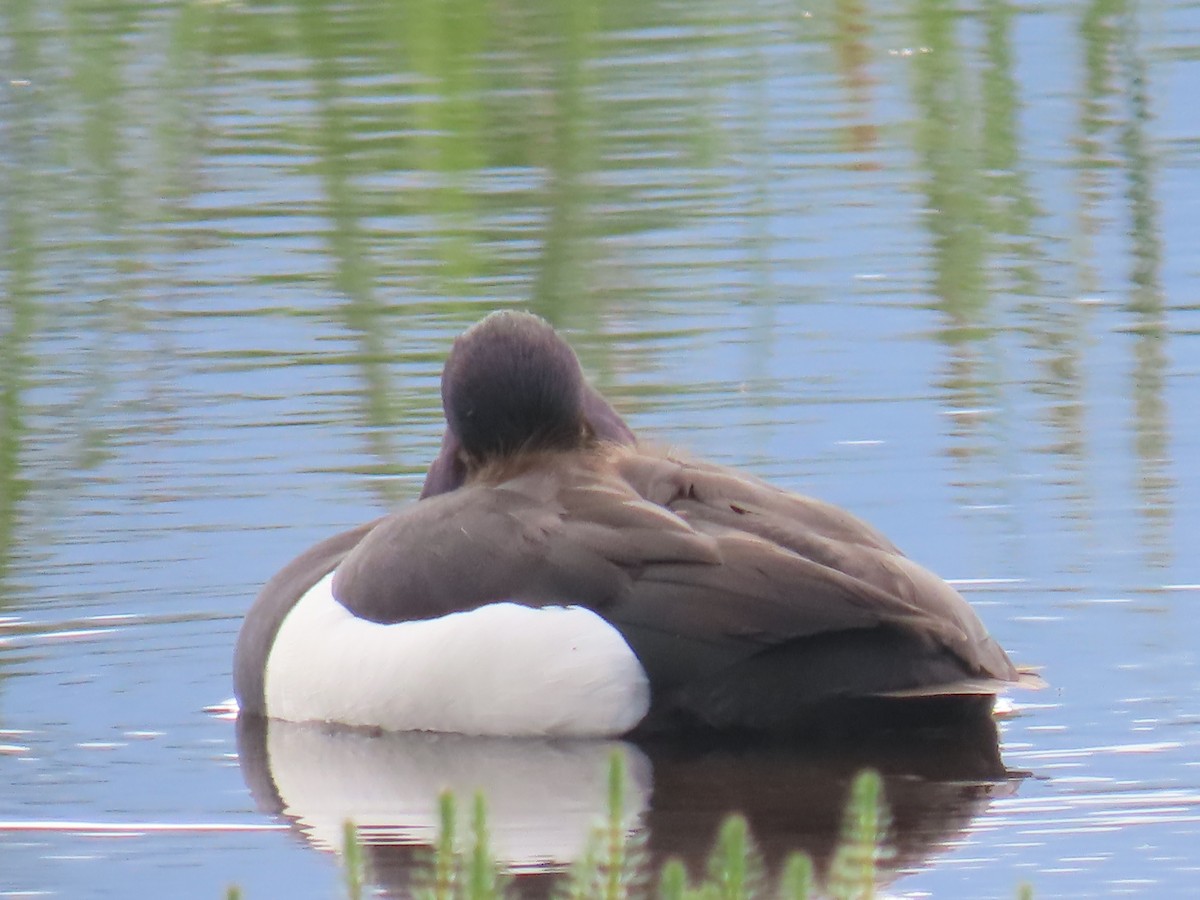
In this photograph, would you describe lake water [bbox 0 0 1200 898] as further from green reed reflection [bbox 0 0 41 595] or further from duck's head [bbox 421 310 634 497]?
duck's head [bbox 421 310 634 497]

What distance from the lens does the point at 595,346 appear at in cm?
923

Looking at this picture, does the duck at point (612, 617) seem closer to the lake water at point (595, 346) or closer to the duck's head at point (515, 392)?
the duck's head at point (515, 392)

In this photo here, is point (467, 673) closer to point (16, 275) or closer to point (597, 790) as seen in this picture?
point (597, 790)

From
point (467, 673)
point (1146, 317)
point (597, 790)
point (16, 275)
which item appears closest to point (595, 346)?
point (1146, 317)

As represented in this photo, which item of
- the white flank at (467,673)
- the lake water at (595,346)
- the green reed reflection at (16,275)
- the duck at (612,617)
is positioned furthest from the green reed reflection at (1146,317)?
the green reed reflection at (16,275)

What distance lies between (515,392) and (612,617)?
87 centimetres

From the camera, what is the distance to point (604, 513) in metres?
5.71

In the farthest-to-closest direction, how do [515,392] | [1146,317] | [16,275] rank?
[16,275] → [1146,317] → [515,392]

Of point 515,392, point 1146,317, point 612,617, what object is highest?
point 515,392

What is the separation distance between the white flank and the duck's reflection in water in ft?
0.17

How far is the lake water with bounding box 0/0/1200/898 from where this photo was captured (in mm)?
5355

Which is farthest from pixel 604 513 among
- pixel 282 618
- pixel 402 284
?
pixel 402 284

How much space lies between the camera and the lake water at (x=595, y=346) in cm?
536

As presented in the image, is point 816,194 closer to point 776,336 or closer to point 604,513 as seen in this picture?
point 776,336
